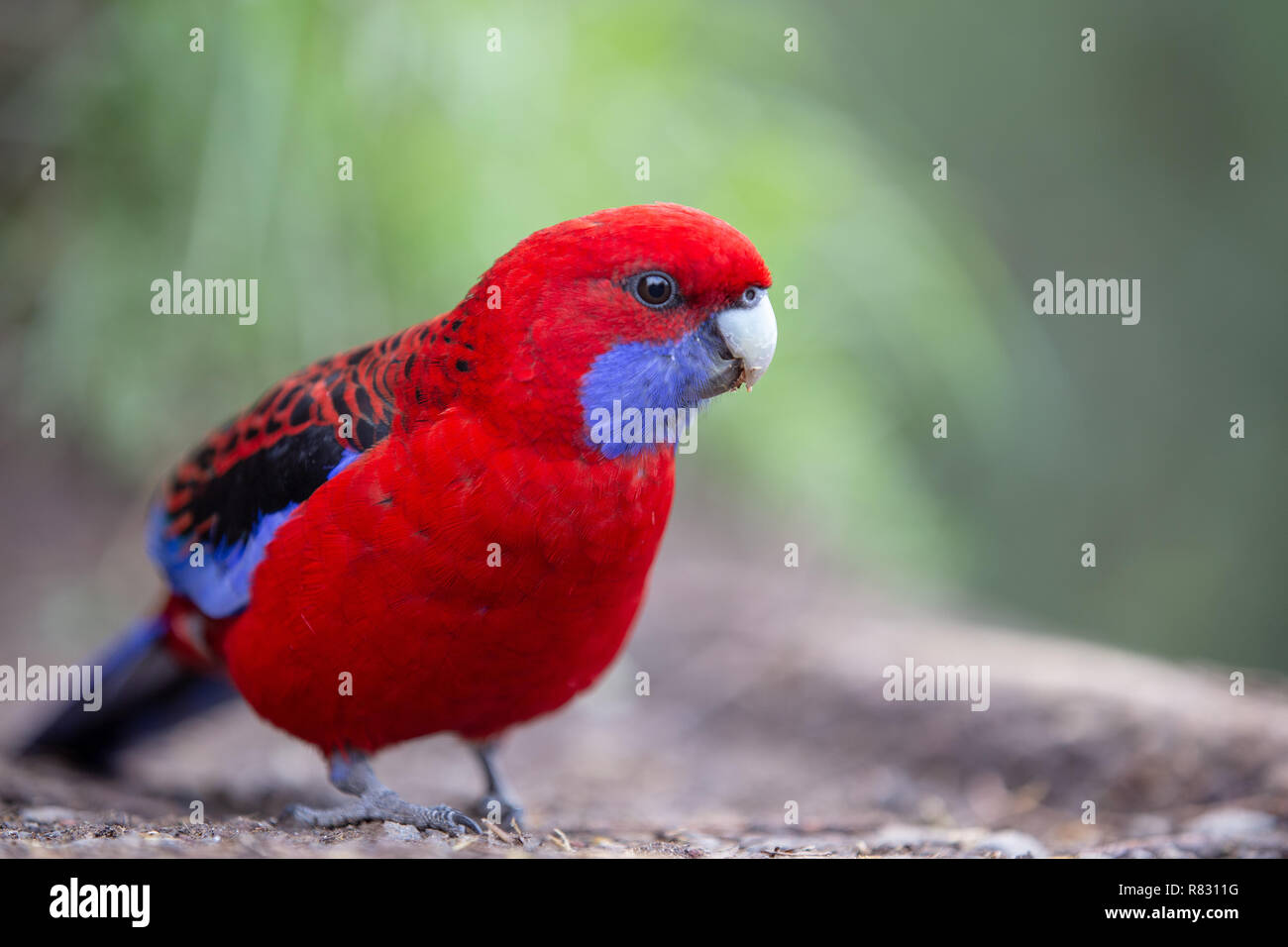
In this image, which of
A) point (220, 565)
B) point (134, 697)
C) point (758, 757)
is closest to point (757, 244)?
point (758, 757)

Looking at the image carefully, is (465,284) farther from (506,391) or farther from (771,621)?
(506,391)

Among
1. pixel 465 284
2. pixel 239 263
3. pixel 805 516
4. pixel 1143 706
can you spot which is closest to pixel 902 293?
pixel 805 516

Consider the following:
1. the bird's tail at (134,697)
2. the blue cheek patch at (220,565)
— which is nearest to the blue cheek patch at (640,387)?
the blue cheek patch at (220,565)

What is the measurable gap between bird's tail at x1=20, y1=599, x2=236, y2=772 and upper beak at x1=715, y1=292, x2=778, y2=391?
2.29m

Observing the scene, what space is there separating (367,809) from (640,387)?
1.46 meters

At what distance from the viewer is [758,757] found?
501 centimetres

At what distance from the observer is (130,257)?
5.57 m

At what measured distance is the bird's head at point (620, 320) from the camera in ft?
8.97

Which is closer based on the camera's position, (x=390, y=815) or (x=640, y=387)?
(x=640, y=387)

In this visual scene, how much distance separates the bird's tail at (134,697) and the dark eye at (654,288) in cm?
220

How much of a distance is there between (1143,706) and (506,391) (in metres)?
3.01

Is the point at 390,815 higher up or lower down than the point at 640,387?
lower down

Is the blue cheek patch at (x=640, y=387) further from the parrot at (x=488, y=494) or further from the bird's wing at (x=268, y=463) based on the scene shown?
the bird's wing at (x=268, y=463)

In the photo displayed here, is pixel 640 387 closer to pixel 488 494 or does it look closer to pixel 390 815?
pixel 488 494
